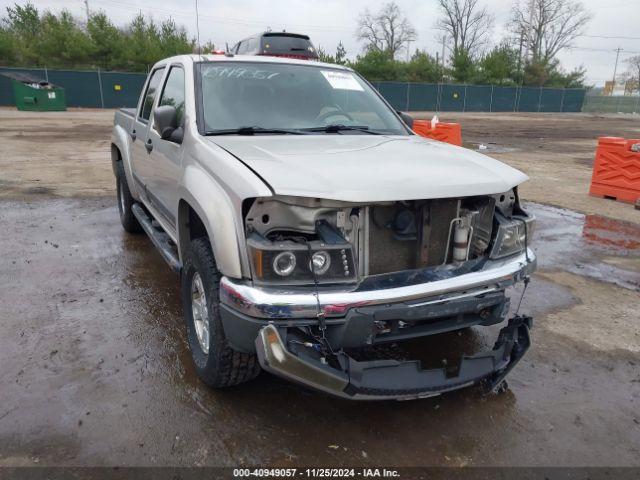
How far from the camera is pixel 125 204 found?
19.9 feet

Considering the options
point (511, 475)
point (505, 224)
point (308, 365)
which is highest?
point (505, 224)

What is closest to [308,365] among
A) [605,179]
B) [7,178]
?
[605,179]

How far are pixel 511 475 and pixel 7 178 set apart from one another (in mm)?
9860

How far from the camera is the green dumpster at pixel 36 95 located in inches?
1038

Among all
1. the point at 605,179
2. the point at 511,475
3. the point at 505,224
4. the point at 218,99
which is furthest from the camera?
the point at 605,179

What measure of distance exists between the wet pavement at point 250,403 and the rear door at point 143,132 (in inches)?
40.2

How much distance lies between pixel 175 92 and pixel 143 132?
74cm

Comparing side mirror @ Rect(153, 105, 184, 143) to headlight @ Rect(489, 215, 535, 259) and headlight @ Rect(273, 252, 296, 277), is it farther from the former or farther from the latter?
headlight @ Rect(489, 215, 535, 259)

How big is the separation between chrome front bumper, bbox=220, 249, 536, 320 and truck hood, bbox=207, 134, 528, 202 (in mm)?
432

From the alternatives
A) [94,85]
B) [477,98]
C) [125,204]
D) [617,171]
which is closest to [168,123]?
[125,204]

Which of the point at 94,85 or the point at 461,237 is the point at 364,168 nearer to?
the point at 461,237

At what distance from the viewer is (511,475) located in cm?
247

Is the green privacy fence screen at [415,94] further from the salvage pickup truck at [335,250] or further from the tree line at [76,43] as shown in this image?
the salvage pickup truck at [335,250]

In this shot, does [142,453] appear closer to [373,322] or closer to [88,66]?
[373,322]
